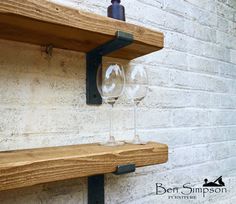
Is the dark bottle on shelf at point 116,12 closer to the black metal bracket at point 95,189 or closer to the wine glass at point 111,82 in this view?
the wine glass at point 111,82

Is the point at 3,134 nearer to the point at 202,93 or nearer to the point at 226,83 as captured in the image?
the point at 202,93

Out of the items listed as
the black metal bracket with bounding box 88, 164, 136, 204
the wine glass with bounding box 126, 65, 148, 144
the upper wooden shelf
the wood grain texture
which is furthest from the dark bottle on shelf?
the black metal bracket with bounding box 88, 164, 136, 204

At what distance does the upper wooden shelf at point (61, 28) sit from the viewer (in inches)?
20.1

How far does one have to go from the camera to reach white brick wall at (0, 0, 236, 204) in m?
0.66

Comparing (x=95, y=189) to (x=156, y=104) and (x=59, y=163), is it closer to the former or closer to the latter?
(x=59, y=163)

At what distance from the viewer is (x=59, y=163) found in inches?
20.5

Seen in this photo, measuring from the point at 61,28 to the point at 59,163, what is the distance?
12.4 inches

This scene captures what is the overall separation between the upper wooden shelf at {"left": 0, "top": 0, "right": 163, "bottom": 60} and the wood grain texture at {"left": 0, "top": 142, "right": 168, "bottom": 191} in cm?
30

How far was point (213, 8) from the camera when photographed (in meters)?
1.27

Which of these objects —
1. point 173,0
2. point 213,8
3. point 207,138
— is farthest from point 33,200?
point 213,8

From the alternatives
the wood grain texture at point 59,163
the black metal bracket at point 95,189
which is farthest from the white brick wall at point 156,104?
the wood grain texture at point 59,163

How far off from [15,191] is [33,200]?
58mm

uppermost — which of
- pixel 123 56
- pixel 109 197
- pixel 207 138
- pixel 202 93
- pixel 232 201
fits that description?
pixel 123 56

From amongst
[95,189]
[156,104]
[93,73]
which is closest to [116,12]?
[93,73]
